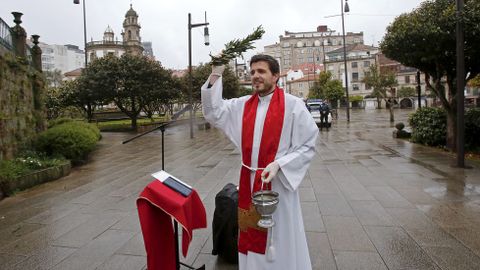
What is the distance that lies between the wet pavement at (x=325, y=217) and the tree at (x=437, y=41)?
2720mm

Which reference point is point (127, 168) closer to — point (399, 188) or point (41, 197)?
point (41, 197)

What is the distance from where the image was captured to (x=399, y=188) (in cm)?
640

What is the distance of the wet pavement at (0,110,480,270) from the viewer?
3.69 metres

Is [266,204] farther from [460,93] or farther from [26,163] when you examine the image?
[26,163]

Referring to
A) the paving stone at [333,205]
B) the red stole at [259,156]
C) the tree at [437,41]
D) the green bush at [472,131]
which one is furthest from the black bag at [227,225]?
the green bush at [472,131]

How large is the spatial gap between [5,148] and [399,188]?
8.36 metres

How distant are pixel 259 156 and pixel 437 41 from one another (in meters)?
8.82

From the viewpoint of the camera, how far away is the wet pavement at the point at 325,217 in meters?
3.69

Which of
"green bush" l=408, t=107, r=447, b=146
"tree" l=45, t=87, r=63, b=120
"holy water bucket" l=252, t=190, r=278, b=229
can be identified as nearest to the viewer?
"holy water bucket" l=252, t=190, r=278, b=229

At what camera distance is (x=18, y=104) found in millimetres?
9711

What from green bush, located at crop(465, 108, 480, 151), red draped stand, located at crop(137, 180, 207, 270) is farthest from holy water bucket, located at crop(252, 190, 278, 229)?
green bush, located at crop(465, 108, 480, 151)

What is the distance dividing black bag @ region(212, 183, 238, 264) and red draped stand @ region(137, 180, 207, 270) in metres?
0.58

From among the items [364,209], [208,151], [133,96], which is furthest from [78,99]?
[364,209]

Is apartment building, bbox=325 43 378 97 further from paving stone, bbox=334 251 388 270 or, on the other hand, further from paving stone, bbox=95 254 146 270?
paving stone, bbox=95 254 146 270
